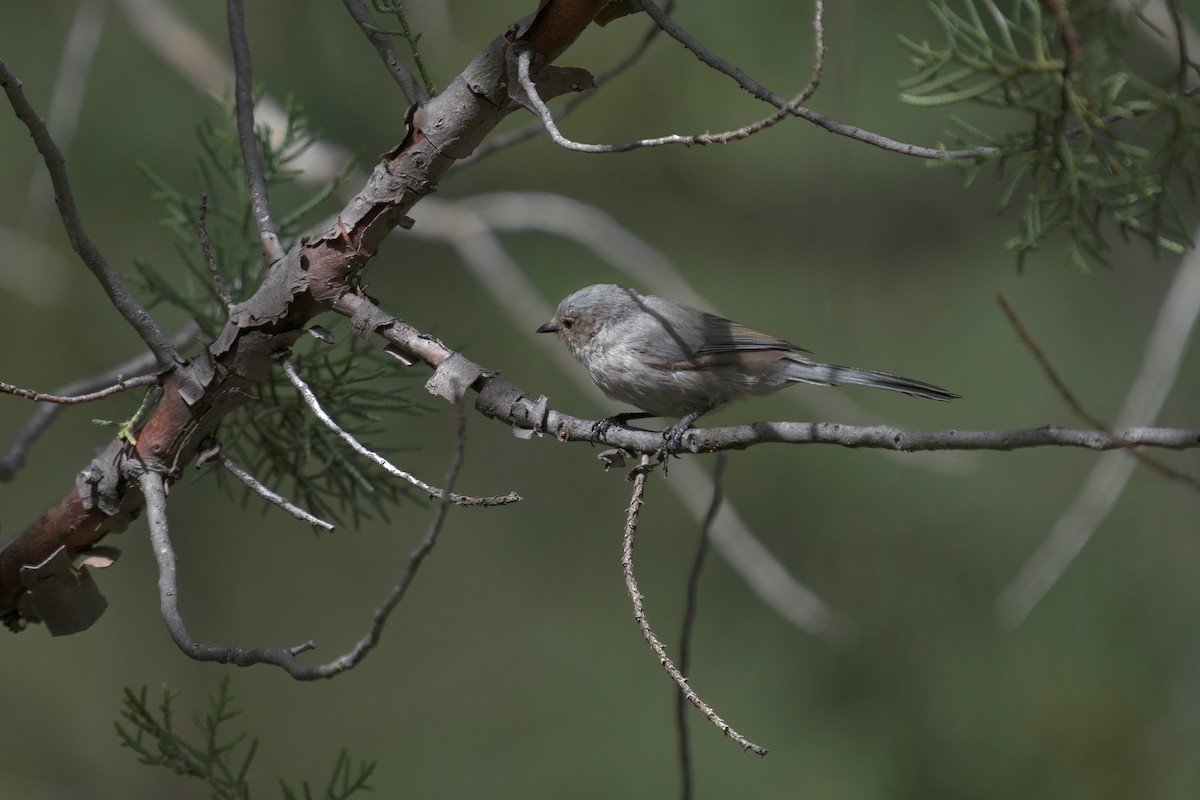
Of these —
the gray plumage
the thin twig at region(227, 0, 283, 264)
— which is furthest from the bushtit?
the thin twig at region(227, 0, 283, 264)

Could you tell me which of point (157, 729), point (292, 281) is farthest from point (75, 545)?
point (292, 281)

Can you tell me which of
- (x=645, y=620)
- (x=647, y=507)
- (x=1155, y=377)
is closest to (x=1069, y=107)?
(x=645, y=620)

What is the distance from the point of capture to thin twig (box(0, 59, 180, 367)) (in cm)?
96

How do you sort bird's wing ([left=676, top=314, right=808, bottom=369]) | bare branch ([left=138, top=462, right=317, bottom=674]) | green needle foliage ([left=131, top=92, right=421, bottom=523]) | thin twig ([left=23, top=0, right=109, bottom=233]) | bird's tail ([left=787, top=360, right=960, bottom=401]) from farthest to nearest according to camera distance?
thin twig ([left=23, top=0, right=109, bottom=233])
bird's wing ([left=676, top=314, right=808, bottom=369])
bird's tail ([left=787, top=360, right=960, bottom=401])
green needle foliage ([left=131, top=92, right=421, bottom=523])
bare branch ([left=138, top=462, right=317, bottom=674])

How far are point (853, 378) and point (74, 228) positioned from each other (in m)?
1.27

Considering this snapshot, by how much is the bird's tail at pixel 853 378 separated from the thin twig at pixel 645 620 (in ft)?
2.20

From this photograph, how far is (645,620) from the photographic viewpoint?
0.85 metres

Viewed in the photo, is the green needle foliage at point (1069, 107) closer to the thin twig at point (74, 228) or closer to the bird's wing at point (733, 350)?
the thin twig at point (74, 228)

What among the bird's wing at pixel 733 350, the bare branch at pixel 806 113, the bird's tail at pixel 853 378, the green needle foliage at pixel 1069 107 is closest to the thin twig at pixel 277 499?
the bare branch at pixel 806 113

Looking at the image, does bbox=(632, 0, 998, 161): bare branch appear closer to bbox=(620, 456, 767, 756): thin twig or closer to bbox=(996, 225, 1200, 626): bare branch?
bbox=(620, 456, 767, 756): thin twig

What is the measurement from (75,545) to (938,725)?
225cm

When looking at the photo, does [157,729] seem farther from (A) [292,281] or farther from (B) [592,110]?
(B) [592,110]

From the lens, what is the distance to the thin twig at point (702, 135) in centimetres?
80

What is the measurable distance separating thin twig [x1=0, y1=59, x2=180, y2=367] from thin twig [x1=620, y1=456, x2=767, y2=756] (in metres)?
0.55
